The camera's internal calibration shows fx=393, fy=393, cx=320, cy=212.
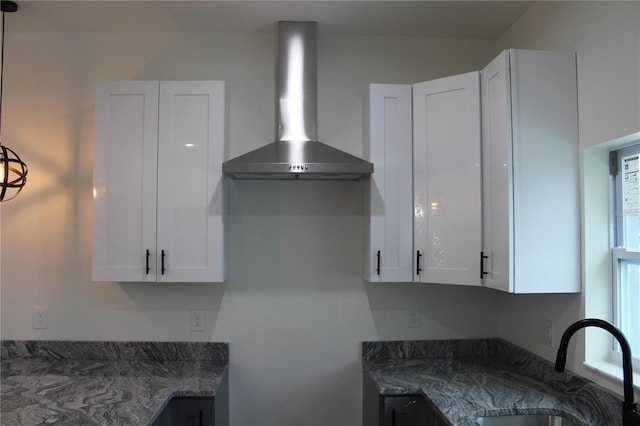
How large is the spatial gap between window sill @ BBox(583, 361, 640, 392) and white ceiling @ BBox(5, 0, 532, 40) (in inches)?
68.7

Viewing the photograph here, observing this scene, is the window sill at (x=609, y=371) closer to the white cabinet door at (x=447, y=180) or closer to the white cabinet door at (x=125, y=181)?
the white cabinet door at (x=447, y=180)

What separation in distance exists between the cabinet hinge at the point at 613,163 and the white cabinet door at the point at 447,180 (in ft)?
1.70

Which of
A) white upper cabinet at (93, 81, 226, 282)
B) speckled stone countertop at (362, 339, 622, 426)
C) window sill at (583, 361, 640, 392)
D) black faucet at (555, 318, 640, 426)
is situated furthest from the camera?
white upper cabinet at (93, 81, 226, 282)

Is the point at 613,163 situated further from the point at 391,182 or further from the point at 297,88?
the point at 297,88

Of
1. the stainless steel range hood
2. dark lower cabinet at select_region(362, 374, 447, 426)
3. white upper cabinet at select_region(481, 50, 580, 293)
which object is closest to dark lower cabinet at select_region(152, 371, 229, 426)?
dark lower cabinet at select_region(362, 374, 447, 426)

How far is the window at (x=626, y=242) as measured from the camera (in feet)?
5.02

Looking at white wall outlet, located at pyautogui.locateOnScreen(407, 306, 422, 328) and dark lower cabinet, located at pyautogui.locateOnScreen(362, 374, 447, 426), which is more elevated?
white wall outlet, located at pyautogui.locateOnScreen(407, 306, 422, 328)

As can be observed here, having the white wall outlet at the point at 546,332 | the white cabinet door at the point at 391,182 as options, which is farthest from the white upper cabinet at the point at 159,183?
the white wall outlet at the point at 546,332

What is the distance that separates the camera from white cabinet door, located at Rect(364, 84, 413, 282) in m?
2.10

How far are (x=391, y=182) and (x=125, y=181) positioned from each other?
4.61 ft

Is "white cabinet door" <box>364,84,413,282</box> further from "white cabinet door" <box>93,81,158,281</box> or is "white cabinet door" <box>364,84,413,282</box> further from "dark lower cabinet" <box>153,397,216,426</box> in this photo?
"white cabinet door" <box>93,81,158,281</box>

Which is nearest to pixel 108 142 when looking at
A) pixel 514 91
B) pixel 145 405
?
pixel 145 405

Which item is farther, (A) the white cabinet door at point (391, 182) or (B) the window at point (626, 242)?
(A) the white cabinet door at point (391, 182)

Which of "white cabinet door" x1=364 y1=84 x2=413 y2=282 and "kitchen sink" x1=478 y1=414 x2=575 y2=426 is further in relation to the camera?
"white cabinet door" x1=364 y1=84 x2=413 y2=282
